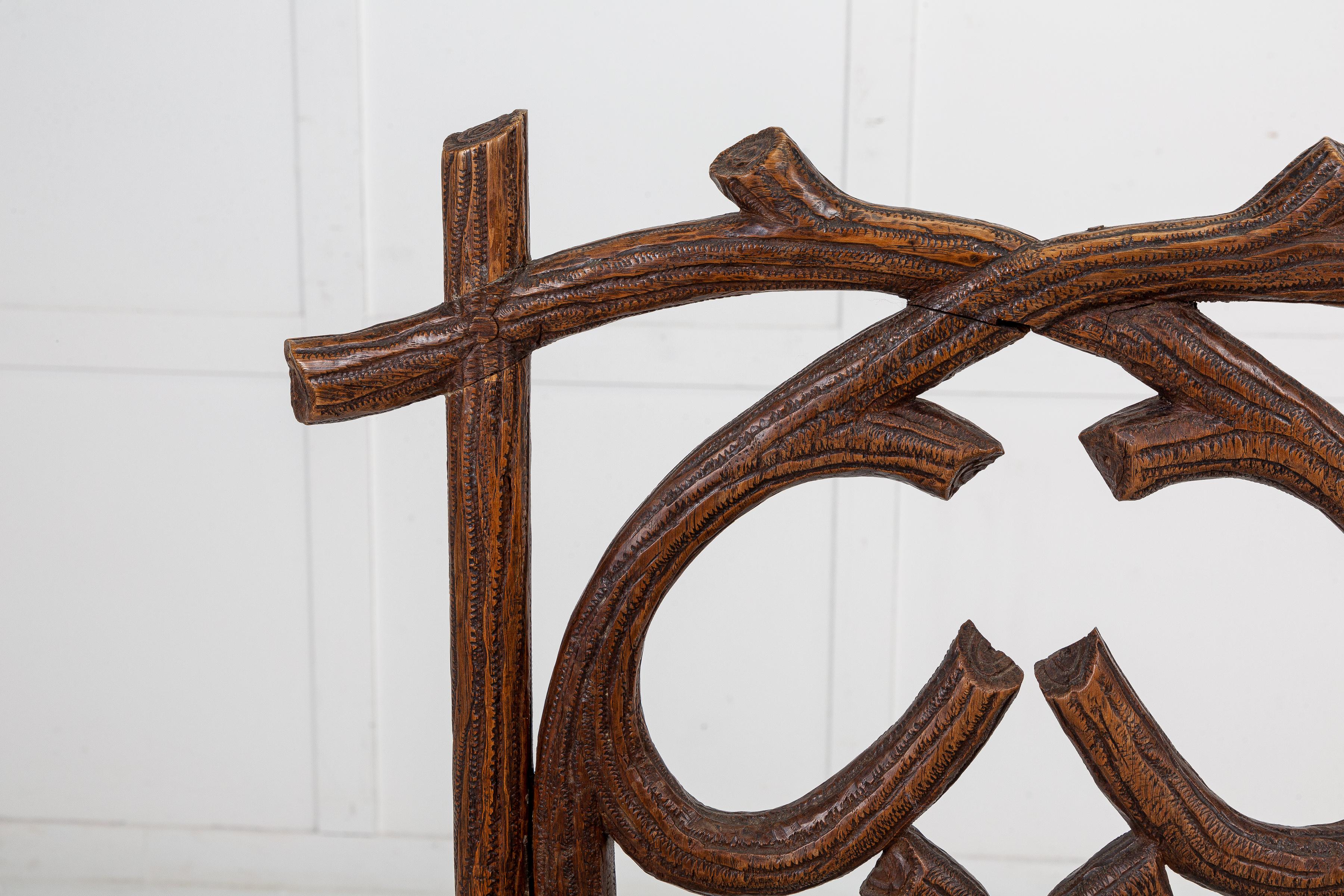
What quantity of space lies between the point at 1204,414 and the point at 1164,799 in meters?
0.12

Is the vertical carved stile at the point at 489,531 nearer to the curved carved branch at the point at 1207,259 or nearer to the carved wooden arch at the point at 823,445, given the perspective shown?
the carved wooden arch at the point at 823,445

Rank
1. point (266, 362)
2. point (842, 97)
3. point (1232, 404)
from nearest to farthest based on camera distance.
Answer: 1. point (1232, 404)
2. point (842, 97)
3. point (266, 362)

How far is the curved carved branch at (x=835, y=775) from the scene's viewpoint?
37cm

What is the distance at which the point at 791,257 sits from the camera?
36cm

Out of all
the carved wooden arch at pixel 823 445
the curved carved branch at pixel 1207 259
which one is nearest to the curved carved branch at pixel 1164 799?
the carved wooden arch at pixel 823 445

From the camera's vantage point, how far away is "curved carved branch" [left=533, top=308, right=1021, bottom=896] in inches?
14.5

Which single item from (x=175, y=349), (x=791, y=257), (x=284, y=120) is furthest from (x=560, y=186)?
(x=791, y=257)

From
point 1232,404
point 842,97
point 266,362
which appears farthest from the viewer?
point 266,362

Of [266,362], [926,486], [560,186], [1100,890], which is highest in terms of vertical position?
[560,186]

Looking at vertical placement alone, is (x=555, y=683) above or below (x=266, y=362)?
below

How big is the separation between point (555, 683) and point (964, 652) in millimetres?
137

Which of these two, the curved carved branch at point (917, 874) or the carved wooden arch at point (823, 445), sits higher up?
the carved wooden arch at point (823, 445)

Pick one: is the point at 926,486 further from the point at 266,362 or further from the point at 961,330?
the point at 266,362

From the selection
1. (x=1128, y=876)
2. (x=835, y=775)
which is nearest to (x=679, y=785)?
(x=835, y=775)
